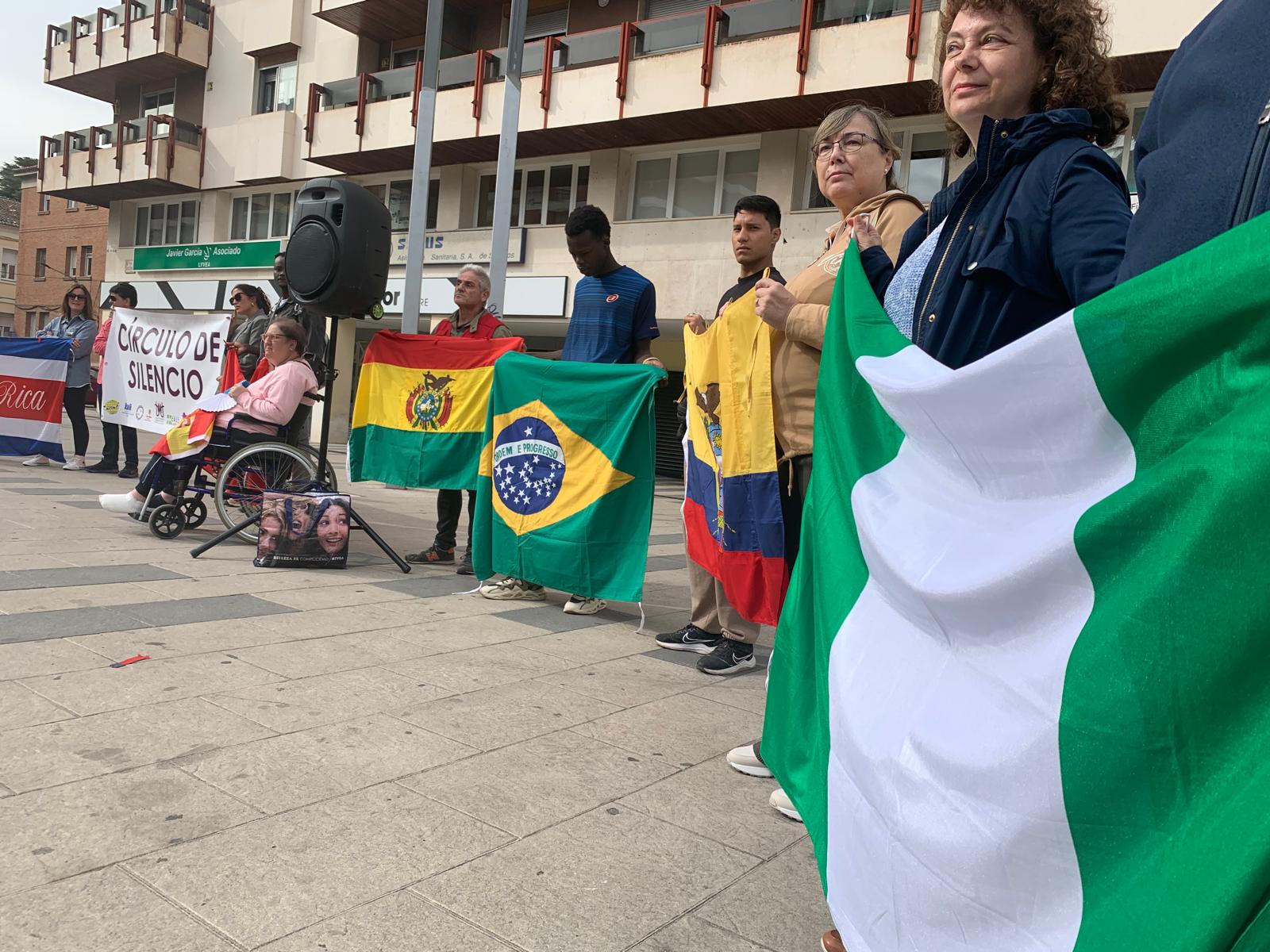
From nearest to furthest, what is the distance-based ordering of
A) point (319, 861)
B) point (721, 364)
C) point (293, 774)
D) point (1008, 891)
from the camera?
point (1008, 891), point (319, 861), point (293, 774), point (721, 364)

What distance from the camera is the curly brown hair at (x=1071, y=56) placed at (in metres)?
2.09

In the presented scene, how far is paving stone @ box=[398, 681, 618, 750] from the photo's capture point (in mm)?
3352

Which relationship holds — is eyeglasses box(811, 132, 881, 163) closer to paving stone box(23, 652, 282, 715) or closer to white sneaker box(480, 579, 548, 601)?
paving stone box(23, 652, 282, 715)

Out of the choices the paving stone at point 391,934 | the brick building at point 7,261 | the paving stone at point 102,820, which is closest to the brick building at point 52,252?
the brick building at point 7,261

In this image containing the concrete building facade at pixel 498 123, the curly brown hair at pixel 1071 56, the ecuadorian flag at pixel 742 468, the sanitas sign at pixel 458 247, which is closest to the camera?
the curly brown hair at pixel 1071 56

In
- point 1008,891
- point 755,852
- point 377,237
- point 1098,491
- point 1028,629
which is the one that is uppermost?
point 377,237

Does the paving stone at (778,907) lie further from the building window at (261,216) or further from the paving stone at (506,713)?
the building window at (261,216)

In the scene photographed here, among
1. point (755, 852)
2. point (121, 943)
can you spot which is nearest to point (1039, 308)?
point (755, 852)

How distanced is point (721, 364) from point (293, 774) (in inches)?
91.1

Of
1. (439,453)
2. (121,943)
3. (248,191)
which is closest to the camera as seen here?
(121,943)

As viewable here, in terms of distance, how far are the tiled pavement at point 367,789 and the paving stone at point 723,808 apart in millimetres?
10

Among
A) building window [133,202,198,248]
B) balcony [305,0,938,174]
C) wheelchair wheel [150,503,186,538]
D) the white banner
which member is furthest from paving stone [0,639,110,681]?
building window [133,202,198,248]

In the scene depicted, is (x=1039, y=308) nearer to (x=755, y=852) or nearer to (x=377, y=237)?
(x=755, y=852)

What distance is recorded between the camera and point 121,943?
195 cm
